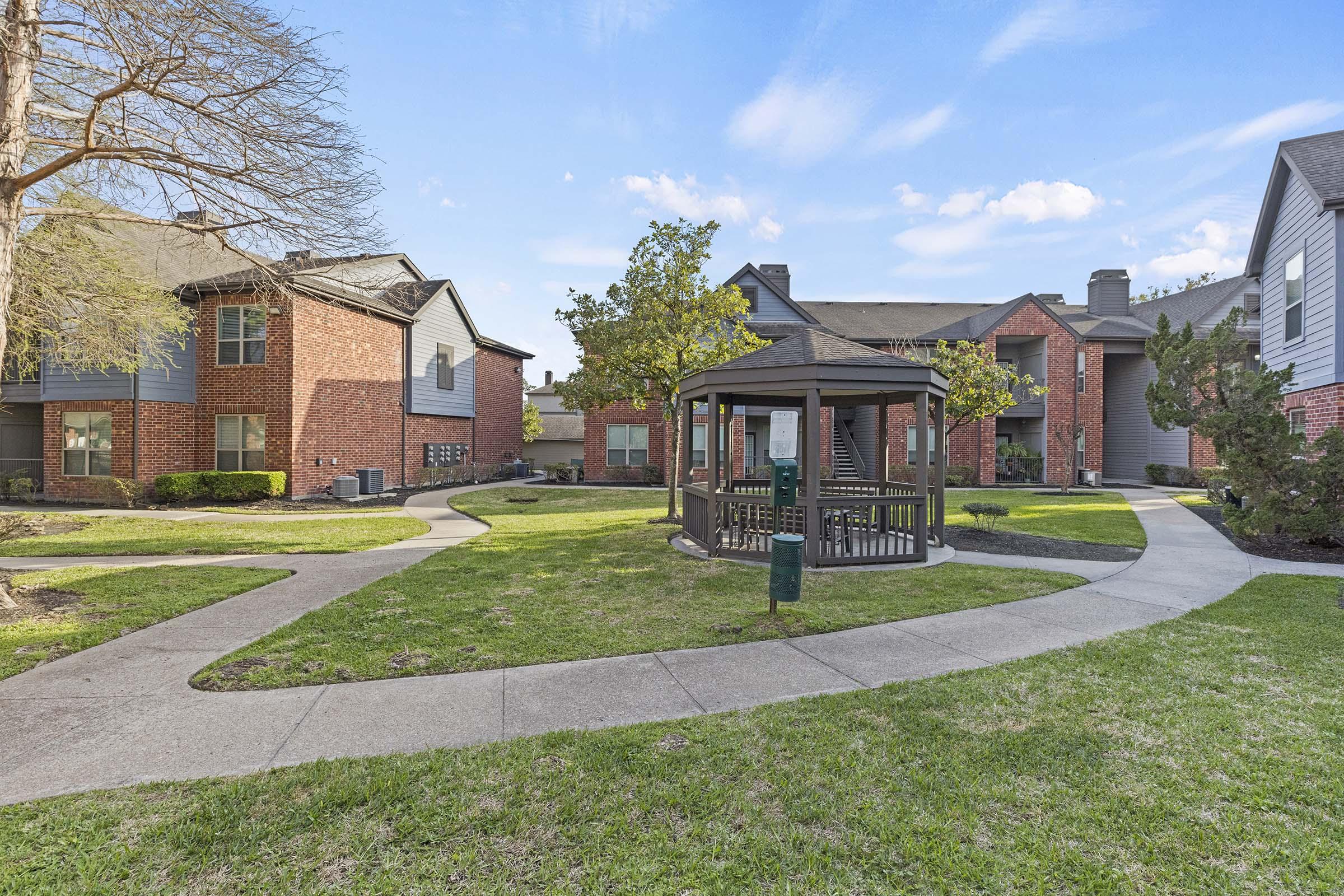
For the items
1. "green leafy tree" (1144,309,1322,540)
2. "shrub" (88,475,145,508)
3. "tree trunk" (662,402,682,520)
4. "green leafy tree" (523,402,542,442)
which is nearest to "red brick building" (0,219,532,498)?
"shrub" (88,475,145,508)

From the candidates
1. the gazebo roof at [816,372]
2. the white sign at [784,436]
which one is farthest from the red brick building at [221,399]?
the white sign at [784,436]

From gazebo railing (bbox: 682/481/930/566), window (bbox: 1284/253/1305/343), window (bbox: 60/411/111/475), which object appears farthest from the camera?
window (bbox: 60/411/111/475)

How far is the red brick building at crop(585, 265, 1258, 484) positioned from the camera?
24000 mm

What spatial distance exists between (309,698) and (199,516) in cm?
1286

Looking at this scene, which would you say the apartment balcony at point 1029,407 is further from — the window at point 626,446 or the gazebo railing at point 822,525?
the gazebo railing at point 822,525

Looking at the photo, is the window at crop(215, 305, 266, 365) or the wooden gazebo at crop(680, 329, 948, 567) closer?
the wooden gazebo at crop(680, 329, 948, 567)

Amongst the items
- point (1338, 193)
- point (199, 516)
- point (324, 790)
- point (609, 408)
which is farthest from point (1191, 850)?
point (609, 408)

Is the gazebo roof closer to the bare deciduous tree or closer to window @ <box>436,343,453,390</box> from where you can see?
the bare deciduous tree

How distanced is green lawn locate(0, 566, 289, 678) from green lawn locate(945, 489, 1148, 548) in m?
13.6

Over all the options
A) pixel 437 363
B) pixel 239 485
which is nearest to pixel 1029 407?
pixel 437 363

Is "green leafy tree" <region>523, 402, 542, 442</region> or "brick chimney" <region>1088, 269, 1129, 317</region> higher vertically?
"brick chimney" <region>1088, 269, 1129, 317</region>

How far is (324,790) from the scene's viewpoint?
297 centimetres

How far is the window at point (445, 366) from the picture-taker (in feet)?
74.9

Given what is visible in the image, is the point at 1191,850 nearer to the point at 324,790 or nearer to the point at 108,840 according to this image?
the point at 324,790
